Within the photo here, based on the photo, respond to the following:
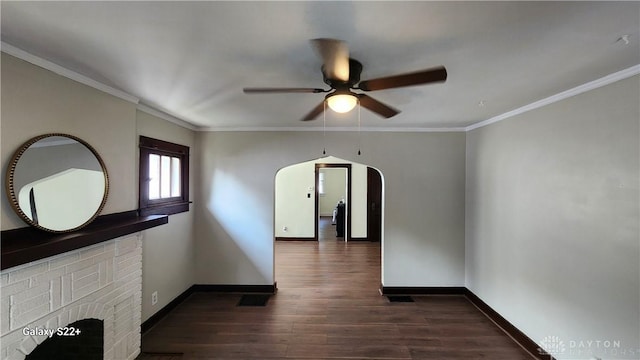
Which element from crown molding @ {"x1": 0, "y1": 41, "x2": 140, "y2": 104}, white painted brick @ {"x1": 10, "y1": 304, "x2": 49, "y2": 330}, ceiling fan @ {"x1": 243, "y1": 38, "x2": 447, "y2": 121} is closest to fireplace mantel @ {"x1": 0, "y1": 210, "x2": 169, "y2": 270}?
white painted brick @ {"x1": 10, "y1": 304, "x2": 49, "y2": 330}

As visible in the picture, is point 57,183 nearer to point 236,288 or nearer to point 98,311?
point 98,311

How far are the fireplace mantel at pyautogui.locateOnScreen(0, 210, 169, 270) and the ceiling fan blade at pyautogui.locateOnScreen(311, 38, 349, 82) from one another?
1.86 meters

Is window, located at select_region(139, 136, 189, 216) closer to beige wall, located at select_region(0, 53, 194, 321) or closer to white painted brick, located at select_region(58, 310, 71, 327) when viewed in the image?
beige wall, located at select_region(0, 53, 194, 321)

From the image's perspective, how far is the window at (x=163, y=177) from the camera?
291cm

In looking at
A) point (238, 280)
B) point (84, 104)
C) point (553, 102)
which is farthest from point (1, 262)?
point (553, 102)

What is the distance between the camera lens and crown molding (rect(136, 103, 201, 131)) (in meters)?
2.87

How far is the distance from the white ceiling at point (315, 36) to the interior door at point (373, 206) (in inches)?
201

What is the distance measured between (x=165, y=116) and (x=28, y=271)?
2.06m

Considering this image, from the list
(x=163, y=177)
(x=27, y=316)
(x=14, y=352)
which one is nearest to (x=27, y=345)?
(x=14, y=352)

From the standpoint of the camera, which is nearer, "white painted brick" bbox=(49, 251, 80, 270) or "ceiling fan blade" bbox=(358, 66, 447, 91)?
"ceiling fan blade" bbox=(358, 66, 447, 91)

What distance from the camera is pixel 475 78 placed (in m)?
2.06

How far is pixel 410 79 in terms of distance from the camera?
1.49m

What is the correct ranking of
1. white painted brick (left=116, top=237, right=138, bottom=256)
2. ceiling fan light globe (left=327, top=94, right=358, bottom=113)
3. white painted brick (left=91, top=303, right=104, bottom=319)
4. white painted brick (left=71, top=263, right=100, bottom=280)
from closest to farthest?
ceiling fan light globe (left=327, top=94, right=358, bottom=113), white painted brick (left=71, top=263, right=100, bottom=280), white painted brick (left=91, top=303, right=104, bottom=319), white painted brick (left=116, top=237, right=138, bottom=256)

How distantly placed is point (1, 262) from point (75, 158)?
2.77ft
